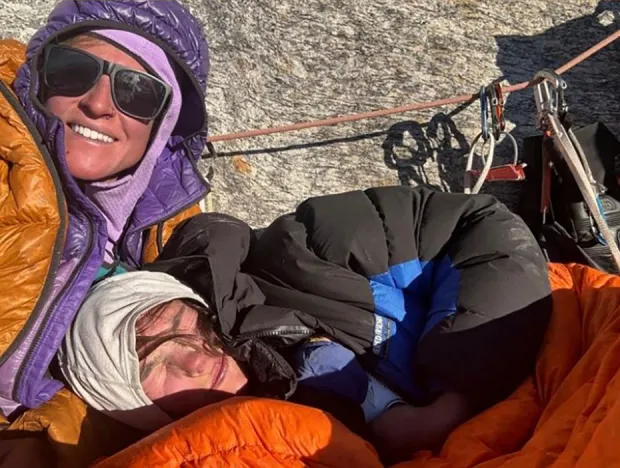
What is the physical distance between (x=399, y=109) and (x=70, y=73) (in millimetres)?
990

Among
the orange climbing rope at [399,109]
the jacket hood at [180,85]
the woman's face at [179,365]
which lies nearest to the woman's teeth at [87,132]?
the jacket hood at [180,85]

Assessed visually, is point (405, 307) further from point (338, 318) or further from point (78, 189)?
point (78, 189)

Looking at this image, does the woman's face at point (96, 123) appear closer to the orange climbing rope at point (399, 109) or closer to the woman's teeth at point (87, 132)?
the woman's teeth at point (87, 132)

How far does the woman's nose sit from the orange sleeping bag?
2.83 feet

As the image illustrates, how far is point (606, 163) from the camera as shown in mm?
2223

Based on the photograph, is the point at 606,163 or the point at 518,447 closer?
the point at 518,447

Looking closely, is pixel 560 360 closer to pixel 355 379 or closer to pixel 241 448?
pixel 355 379

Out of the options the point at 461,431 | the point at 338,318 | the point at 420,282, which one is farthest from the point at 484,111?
the point at 461,431

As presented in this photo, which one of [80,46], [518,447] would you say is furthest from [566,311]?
[80,46]

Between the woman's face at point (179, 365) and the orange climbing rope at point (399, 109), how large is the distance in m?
0.88

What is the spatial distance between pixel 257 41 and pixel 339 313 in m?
1.20

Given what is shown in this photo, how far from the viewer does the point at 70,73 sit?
1886 millimetres

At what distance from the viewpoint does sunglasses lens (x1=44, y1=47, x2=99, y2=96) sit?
1.88 m

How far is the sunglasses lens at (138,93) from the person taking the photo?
6.32 feet
